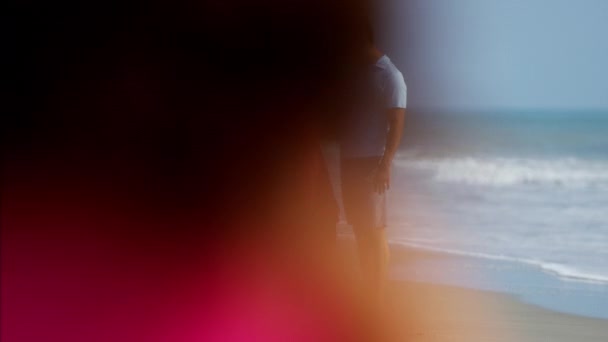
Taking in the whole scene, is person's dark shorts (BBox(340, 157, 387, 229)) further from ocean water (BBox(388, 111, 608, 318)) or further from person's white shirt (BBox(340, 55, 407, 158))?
ocean water (BBox(388, 111, 608, 318))

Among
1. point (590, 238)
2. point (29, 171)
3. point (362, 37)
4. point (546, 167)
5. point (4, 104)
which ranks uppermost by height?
point (362, 37)

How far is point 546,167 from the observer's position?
4.75m

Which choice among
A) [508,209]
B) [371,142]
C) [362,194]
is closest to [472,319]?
[362,194]

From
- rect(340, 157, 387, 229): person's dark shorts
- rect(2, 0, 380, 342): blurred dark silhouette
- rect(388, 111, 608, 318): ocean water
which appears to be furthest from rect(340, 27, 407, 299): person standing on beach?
rect(388, 111, 608, 318): ocean water

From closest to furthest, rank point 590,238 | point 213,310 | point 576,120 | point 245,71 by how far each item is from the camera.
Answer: point 213,310 → point 245,71 → point 590,238 → point 576,120

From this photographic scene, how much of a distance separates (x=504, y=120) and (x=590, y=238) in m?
1.05

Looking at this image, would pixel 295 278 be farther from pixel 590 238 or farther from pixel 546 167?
pixel 546 167

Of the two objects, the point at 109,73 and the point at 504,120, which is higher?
the point at 109,73

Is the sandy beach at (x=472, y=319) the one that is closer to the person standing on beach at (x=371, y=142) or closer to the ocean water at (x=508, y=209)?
the ocean water at (x=508, y=209)

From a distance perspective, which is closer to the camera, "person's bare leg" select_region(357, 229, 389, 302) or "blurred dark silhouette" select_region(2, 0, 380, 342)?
"person's bare leg" select_region(357, 229, 389, 302)

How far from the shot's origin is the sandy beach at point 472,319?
7.75 feet

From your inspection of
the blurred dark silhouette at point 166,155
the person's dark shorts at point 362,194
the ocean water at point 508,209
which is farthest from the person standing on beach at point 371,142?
the ocean water at point 508,209

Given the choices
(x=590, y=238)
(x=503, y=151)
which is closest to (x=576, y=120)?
(x=503, y=151)

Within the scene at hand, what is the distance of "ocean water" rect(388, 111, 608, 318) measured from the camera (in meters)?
2.81
